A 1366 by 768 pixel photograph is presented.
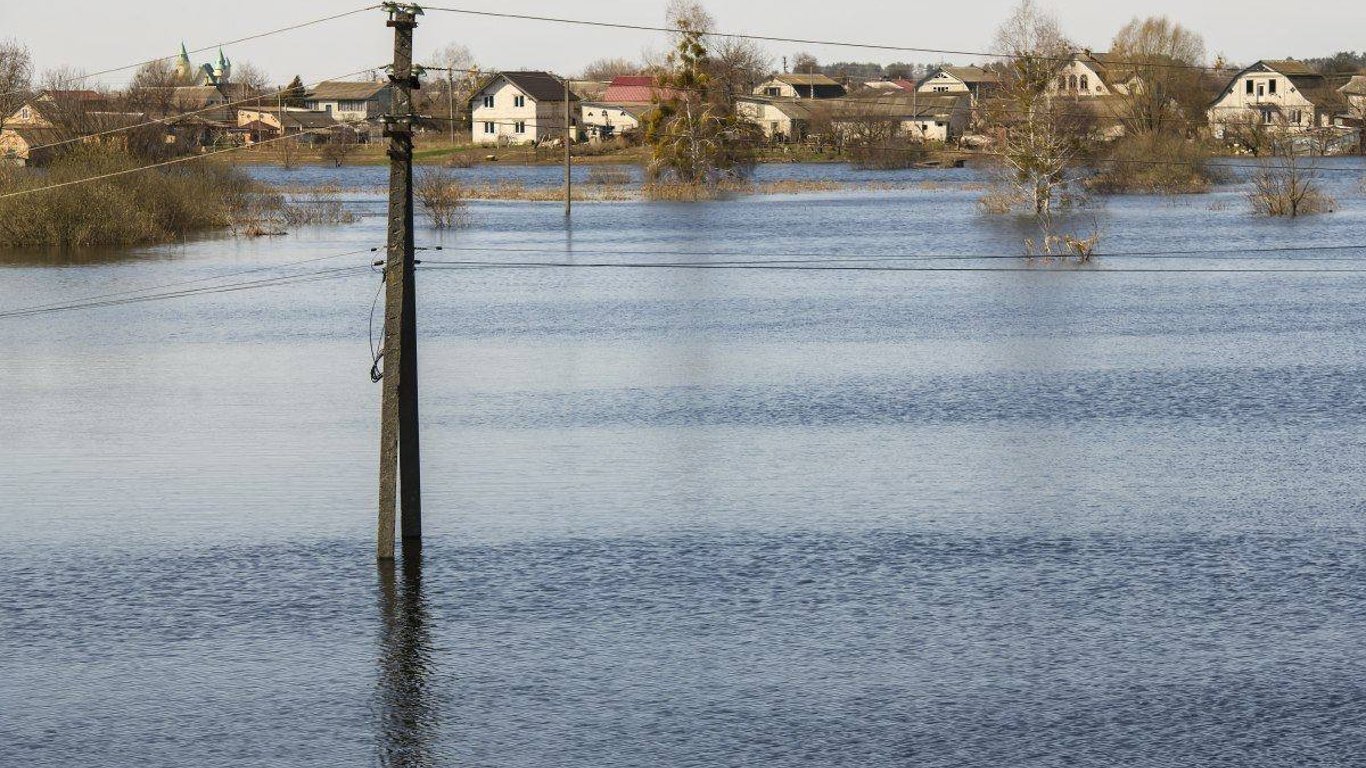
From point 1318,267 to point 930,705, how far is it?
5084 cm

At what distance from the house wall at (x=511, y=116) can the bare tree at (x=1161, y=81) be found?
53.1 m

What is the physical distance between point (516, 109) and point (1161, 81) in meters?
62.2

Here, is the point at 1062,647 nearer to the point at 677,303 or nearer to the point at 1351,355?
the point at 1351,355

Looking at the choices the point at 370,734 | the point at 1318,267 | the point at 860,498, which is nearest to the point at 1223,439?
the point at 860,498

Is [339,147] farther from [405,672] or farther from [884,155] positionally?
[405,672]

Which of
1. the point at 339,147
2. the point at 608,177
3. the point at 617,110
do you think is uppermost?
the point at 617,110

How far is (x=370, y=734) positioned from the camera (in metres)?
14.5

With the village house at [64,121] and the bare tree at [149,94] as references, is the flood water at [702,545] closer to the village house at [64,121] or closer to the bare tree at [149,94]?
the village house at [64,121]

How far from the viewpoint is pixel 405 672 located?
16.3 meters

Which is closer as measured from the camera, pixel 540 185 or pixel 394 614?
pixel 394 614

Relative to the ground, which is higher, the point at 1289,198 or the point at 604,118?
the point at 604,118

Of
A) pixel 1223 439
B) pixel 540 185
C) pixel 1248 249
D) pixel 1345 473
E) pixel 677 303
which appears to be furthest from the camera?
pixel 540 185

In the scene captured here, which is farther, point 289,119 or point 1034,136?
point 289,119

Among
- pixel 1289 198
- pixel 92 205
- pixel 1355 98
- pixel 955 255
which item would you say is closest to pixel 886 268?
pixel 955 255
